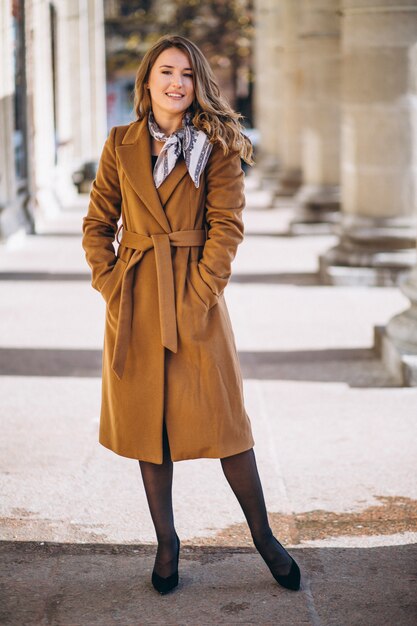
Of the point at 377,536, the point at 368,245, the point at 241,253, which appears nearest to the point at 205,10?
the point at 241,253

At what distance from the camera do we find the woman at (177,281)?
164 inches

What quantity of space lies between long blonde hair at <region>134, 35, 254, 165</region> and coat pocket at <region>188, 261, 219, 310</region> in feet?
1.48

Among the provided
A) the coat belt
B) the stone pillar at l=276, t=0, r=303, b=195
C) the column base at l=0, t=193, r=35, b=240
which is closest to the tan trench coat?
the coat belt

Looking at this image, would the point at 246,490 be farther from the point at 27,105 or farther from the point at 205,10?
the point at 205,10

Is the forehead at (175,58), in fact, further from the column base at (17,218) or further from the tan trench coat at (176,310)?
the column base at (17,218)

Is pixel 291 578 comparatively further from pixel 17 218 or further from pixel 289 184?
pixel 289 184

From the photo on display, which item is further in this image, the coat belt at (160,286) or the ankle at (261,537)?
the ankle at (261,537)

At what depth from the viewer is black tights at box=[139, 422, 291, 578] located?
429 centimetres

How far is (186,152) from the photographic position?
4160 millimetres

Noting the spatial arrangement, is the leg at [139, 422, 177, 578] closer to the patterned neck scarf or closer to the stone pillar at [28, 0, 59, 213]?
the patterned neck scarf

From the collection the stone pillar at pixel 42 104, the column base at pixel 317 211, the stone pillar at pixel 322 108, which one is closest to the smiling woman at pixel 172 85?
the stone pillar at pixel 322 108

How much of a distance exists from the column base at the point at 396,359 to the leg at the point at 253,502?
11.1 ft

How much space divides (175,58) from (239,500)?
5.40 feet

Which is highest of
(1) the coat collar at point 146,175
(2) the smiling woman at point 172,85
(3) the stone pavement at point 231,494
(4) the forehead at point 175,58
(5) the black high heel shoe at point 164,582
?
(4) the forehead at point 175,58
